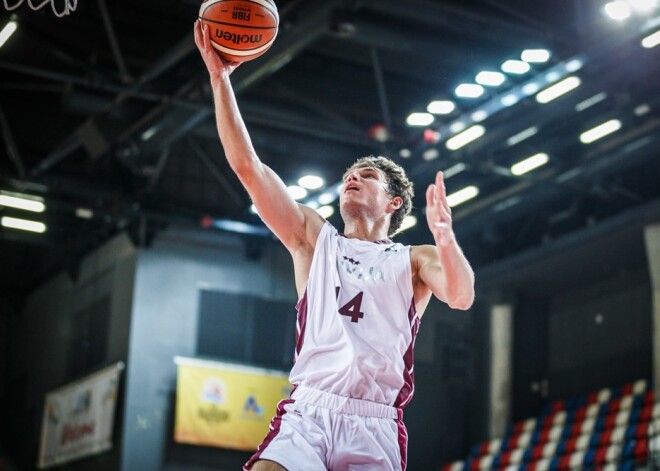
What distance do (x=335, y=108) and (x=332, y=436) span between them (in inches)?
505

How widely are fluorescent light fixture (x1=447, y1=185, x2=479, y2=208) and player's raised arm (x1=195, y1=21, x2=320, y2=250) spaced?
12.8m

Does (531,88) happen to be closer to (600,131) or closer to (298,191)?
(600,131)

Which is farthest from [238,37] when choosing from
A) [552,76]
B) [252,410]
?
[252,410]

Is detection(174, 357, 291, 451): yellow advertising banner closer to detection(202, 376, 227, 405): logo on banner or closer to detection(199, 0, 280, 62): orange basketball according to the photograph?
detection(202, 376, 227, 405): logo on banner

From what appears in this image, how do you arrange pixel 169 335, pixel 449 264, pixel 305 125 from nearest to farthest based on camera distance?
pixel 449 264, pixel 305 125, pixel 169 335

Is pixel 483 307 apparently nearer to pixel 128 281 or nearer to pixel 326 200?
pixel 326 200

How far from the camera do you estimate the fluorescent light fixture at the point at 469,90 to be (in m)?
14.4

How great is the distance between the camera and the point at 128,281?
Answer: 18.9 m

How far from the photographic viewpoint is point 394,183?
5.32 metres

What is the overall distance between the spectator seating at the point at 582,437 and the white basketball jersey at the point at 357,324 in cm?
1206

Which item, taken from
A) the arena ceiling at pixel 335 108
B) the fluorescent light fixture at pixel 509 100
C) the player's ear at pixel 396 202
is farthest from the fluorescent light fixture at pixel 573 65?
the player's ear at pixel 396 202

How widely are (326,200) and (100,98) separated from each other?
12.7 feet

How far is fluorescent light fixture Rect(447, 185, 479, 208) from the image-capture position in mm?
17844

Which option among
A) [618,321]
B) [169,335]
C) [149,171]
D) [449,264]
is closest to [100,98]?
[149,171]
